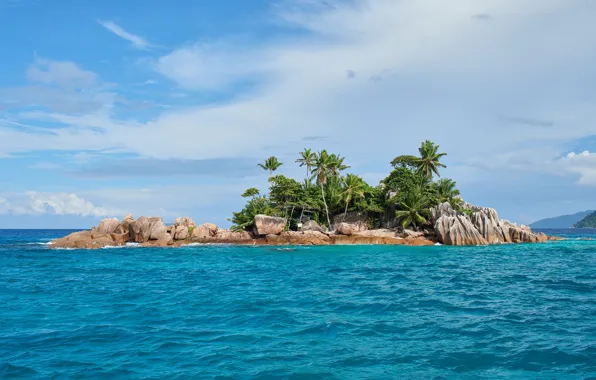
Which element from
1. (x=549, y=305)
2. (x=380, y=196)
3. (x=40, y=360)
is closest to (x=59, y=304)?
(x=40, y=360)

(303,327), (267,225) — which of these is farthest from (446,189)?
(303,327)

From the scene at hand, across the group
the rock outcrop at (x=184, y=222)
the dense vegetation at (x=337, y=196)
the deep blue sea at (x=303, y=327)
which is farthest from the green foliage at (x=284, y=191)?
the deep blue sea at (x=303, y=327)

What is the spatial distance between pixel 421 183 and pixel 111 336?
6279 cm

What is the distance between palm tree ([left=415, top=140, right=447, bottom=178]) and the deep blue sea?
4960cm

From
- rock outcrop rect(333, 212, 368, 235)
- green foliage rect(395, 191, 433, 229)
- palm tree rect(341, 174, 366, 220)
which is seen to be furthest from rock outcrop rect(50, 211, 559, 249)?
palm tree rect(341, 174, 366, 220)

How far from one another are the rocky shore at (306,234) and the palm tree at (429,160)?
1041 centimetres

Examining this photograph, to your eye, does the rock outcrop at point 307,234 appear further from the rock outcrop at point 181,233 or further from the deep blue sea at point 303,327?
the deep blue sea at point 303,327

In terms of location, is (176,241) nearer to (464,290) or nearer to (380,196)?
(380,196)

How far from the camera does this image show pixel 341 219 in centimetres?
7319

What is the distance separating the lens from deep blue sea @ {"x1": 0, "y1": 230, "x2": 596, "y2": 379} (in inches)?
411

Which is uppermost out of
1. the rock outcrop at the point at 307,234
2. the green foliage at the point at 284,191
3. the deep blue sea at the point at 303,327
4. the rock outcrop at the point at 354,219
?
the green foliage at the point at 284,191

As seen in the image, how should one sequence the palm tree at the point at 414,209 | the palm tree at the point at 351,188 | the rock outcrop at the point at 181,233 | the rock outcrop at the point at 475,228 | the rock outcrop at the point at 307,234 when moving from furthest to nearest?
the palm tree at the point at 351,188, the rock outcrop at the point at 181,233, the palm tree at the point at 414,209, the rock outcrop at the point at 307,234, the rock outcrop at the point at 475,228

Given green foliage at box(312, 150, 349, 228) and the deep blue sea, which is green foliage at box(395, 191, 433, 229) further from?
the deep blue sea

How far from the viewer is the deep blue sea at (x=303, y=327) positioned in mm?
10430
